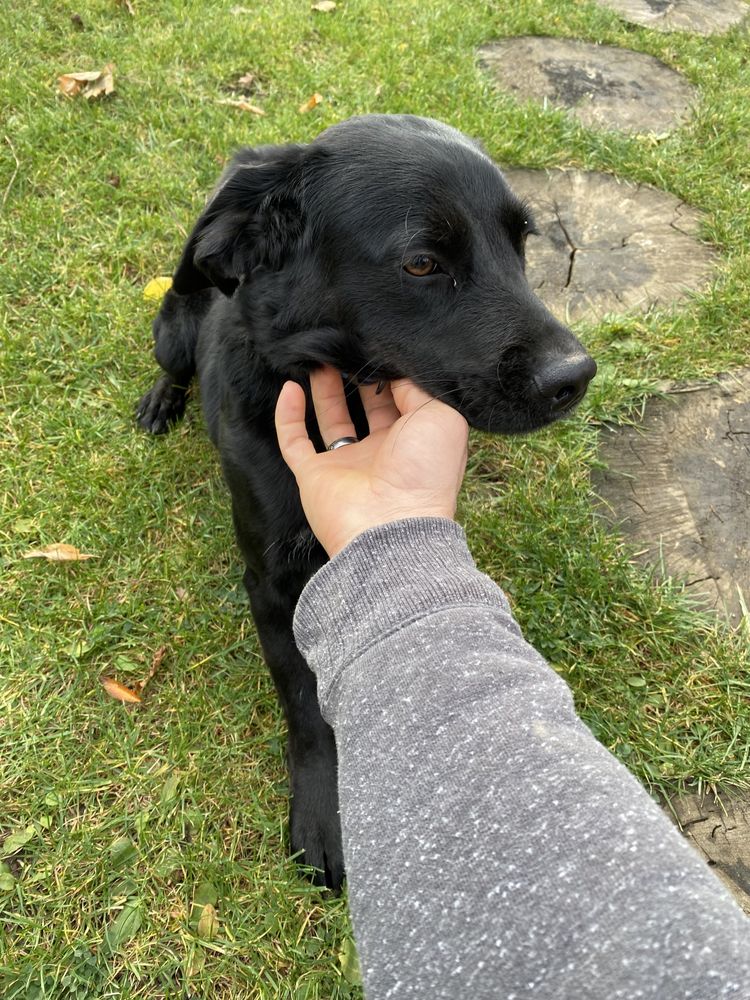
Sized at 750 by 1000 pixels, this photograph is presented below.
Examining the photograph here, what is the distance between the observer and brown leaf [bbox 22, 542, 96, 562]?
246cm

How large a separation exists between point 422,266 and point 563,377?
1.46 ft

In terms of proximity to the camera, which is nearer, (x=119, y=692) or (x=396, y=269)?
(x=396, y=269)

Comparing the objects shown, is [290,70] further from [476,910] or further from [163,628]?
[476,910]

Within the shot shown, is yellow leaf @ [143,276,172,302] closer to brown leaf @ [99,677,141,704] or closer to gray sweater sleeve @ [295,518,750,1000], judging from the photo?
brown leaf @ [99,677,141,704]

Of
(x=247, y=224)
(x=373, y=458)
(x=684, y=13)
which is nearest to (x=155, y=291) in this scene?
(x=247, y=224)

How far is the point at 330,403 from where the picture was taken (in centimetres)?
191

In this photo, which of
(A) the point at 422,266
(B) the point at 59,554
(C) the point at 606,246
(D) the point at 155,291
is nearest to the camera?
(A) the point at 422,266

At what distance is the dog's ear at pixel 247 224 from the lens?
185 centimetres

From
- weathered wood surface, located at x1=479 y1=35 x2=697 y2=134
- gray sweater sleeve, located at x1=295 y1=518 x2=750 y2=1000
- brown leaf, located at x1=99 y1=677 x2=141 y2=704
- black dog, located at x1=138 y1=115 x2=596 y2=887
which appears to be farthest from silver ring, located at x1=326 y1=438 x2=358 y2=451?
weathered wood surface, located at x1=479 y1=35 x2=697 y2=134

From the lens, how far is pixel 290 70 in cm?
441

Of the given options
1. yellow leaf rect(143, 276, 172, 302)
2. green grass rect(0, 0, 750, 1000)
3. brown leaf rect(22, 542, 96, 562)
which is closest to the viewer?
green grass rect(0, 0, 750, 1000)

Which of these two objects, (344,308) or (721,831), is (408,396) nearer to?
(344,308)

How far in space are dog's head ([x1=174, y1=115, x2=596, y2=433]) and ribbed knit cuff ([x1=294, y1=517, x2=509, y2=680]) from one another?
0.50m

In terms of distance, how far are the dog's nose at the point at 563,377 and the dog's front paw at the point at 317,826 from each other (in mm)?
1188
